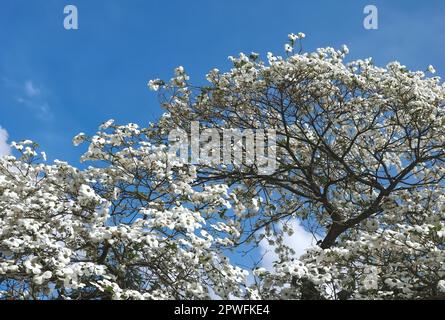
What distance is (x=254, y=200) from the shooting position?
949cm

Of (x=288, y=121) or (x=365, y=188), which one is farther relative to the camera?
(x=365, y=188)

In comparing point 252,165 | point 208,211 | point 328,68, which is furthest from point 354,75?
point 208,211

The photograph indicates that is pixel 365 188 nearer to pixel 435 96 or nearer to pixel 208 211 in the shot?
pixel 435 96

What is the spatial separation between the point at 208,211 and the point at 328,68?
381 cm

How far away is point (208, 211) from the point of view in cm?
864

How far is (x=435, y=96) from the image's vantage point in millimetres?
10305

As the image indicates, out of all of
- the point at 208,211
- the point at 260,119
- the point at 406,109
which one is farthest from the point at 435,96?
the point at 208,211

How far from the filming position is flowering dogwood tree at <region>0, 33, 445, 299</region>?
24.2ft

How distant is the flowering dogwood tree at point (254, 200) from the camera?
291 inches
